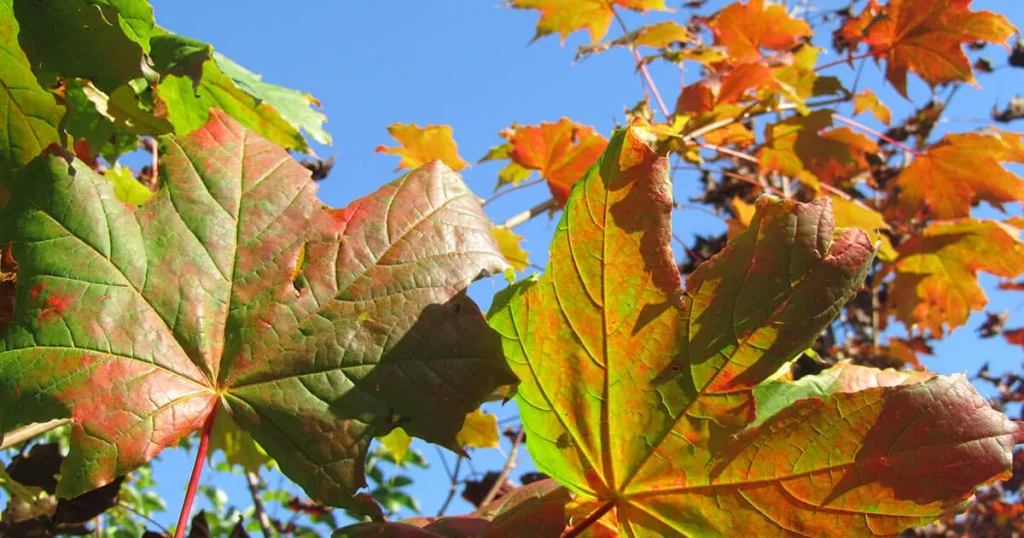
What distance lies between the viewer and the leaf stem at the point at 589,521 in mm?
839

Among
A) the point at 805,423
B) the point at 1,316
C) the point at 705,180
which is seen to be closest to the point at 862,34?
the point at 705,180

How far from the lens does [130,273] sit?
89cm

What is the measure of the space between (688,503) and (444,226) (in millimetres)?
426

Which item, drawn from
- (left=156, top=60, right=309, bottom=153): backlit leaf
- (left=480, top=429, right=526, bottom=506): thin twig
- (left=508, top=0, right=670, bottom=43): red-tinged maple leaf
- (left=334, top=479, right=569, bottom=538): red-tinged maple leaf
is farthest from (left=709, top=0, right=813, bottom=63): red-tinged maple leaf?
(left=334, top=479, right=569, bottom=538): red-tinged maple leaf

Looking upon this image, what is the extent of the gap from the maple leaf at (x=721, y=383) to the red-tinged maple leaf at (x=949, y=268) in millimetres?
2550

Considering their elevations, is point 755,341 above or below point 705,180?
below

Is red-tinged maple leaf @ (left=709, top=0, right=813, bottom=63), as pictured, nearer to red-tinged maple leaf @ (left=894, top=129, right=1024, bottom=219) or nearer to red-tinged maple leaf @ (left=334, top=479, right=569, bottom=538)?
red-tinged maple leaf @ (left=894, top=129, right=1024, bottom=219)

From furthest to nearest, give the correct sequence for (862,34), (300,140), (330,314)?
(862,34) < (300,140) < (330,314)

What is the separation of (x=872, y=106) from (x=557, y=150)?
2315 millimetres

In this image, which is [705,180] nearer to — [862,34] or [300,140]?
[862,34]

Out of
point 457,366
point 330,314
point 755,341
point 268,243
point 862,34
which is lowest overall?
point 755,341

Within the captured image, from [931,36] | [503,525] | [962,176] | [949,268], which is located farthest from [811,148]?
[503,525]

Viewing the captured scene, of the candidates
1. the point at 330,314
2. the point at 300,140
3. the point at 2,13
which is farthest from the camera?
the point at 300,140

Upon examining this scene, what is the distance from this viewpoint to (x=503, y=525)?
80 cm
